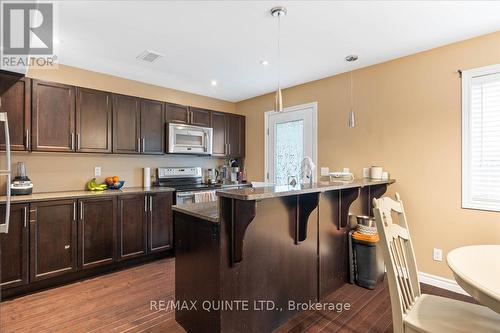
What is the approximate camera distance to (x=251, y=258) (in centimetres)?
184

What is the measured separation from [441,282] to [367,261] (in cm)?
84

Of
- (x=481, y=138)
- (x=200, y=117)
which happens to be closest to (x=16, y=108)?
(x=200, y=117)

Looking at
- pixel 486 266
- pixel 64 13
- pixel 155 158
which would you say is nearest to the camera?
pixel 486 266

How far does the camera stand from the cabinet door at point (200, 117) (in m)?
4.22

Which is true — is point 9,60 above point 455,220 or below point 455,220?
above

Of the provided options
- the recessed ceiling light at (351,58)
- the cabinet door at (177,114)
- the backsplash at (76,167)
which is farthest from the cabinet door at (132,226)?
the recessed ceiling light at (351,58)

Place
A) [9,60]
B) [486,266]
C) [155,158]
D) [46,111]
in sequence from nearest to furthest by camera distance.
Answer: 1. [486,266]
2. [9,60]
3. [46,111]
4. [155,158]

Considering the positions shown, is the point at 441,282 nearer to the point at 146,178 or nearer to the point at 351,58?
the point at 351,58

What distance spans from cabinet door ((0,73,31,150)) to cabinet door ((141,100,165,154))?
1257 mm

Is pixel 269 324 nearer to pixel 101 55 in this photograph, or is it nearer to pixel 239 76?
pixel 239 76

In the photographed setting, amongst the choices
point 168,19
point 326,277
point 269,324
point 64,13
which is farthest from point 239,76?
point 269,324

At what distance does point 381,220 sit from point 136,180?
3.48 m

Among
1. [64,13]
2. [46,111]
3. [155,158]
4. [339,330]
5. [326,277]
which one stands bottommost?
[339,330]

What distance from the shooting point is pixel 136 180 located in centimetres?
387
